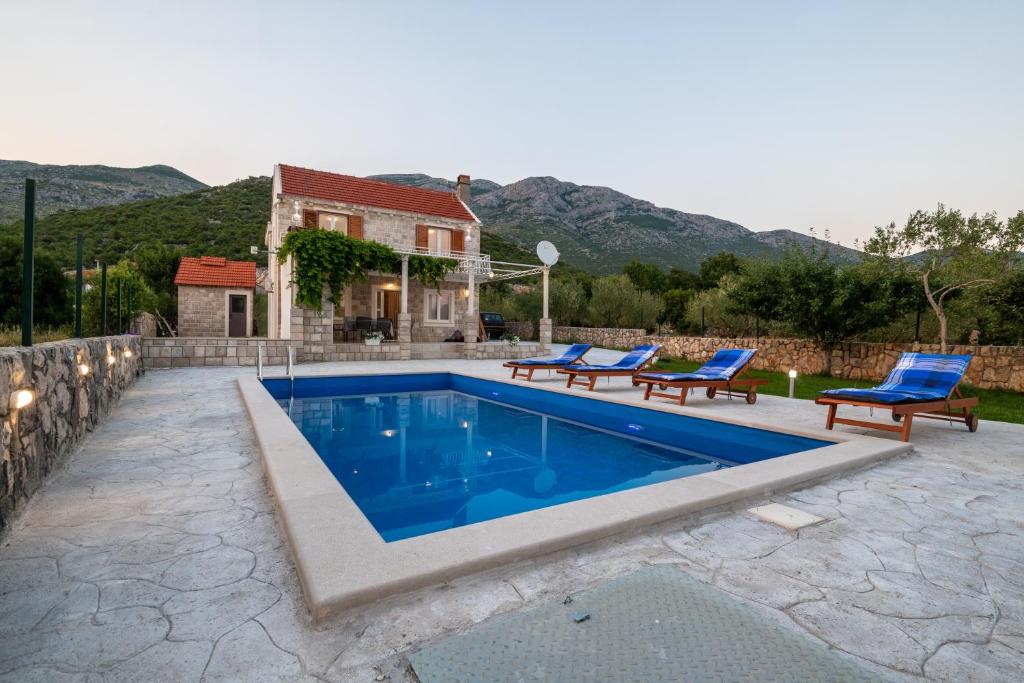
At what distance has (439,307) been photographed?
19.6m

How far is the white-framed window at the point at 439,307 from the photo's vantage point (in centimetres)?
1933

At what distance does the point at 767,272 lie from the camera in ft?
41.2

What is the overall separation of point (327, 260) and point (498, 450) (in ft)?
35.7

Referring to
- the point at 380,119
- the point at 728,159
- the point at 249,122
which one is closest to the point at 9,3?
the point at 380,119

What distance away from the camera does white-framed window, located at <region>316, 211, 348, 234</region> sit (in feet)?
55.6

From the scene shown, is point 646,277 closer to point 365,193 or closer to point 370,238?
point 365,193

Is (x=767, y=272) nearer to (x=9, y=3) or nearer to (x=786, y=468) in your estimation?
(x=786, y=468)

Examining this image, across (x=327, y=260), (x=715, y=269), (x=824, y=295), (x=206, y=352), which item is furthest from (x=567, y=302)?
(x=715, y=269)

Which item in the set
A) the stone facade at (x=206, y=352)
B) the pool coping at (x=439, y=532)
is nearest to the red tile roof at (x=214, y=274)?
the stone facade at (x=206, y=352)

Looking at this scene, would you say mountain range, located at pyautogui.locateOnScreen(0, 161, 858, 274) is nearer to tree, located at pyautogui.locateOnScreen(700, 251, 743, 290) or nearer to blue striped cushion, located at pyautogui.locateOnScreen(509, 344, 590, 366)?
blue striped cushion, located at pyautogui.locateOnScreen(509, 344, 590, 366)

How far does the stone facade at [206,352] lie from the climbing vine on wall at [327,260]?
182 centimetres

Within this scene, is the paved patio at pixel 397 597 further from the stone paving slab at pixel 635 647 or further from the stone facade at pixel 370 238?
the stone facade at pixel 370 238

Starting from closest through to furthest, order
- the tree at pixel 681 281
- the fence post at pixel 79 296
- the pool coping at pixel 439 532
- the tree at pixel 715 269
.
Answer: the pool coping at pixel 439 532 < the fence post at pixel 79 296 < the tree at pixel 715 269 < the tree at pixel 681 281

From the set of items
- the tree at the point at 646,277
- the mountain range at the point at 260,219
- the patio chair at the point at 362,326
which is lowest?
the patio chair at the point at 362,326
